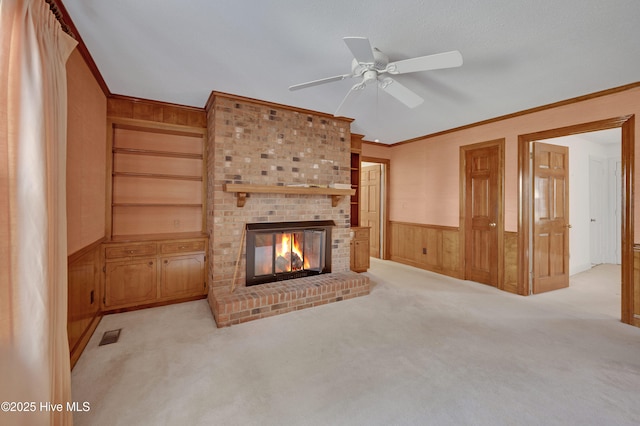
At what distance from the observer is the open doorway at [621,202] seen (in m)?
2.99

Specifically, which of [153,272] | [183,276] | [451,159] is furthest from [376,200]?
[153,272]

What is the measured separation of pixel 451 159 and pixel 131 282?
16.9ft

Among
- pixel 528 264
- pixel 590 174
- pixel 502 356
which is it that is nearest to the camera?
pixel 502 356

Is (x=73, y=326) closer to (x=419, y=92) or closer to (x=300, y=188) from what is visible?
(x=300, y=188)

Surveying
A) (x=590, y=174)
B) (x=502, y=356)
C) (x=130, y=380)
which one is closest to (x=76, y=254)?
(x=130, y=380)

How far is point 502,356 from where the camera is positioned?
2.32 meters

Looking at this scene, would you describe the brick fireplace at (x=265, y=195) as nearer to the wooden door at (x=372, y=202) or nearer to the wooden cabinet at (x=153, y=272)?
the wooden cabinet at (x=153, y=272)

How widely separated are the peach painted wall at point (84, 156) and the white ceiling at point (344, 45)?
0.89 feet

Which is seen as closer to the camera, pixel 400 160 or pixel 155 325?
pixel 155 325

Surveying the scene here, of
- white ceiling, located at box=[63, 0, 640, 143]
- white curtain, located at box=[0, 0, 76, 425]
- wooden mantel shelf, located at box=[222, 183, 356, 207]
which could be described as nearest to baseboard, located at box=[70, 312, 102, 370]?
white curtain, located at box=[0, 0, 76, 425]

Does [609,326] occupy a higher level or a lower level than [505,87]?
lower

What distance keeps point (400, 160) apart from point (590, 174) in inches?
145

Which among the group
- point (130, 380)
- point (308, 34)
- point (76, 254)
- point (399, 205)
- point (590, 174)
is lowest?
point (130, 380)

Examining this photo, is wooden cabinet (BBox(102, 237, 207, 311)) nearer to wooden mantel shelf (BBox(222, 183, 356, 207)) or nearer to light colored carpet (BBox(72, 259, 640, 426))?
light colored carpet (BBox(72, 259, 640, 426))
